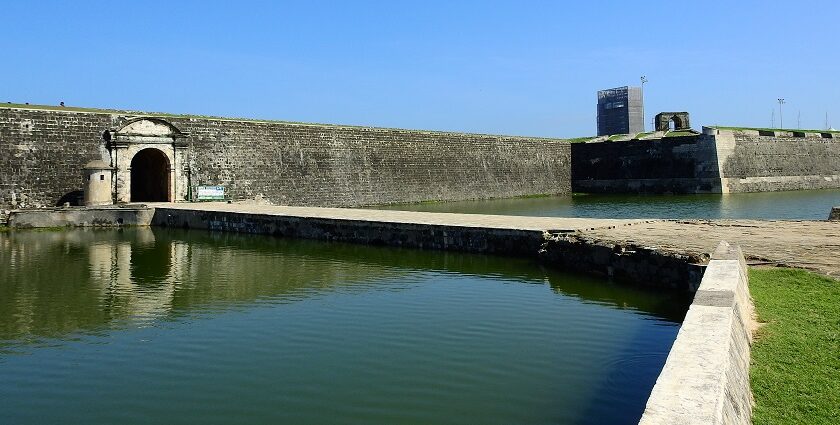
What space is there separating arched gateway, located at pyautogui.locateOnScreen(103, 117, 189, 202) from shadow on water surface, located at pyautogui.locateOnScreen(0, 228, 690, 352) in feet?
17.8

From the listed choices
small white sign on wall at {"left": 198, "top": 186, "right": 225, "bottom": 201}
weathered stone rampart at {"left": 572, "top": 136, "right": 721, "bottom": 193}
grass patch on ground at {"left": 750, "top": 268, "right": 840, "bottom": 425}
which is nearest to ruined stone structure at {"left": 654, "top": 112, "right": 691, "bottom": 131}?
weathered stone rampart at {"left": 572, "top": 136, "right": 721, "bottom": 193}

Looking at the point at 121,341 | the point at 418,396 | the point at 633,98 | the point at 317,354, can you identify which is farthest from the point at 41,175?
the point at 633,98

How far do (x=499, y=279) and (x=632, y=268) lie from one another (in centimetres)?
158

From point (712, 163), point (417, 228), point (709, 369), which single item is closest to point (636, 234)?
point (417, 228)

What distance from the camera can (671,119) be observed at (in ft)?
116

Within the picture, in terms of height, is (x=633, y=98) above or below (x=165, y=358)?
above

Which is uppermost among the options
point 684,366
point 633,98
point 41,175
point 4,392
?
point 633,98

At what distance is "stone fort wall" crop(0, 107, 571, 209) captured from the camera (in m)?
17.3

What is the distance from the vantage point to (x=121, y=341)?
18.5 ft

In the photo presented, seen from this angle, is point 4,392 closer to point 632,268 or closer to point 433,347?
point 433,347

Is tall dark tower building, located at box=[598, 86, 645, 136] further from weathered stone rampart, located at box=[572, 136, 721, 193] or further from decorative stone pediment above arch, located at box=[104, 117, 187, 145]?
decorative stone pediment above arch, located at box=[104, 117, 187, 145]

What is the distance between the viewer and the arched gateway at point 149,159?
60.7ft

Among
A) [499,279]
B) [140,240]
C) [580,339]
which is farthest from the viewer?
[140,240]

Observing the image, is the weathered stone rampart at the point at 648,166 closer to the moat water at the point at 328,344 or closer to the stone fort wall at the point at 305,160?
the stone fort wall at the point at 305,160
